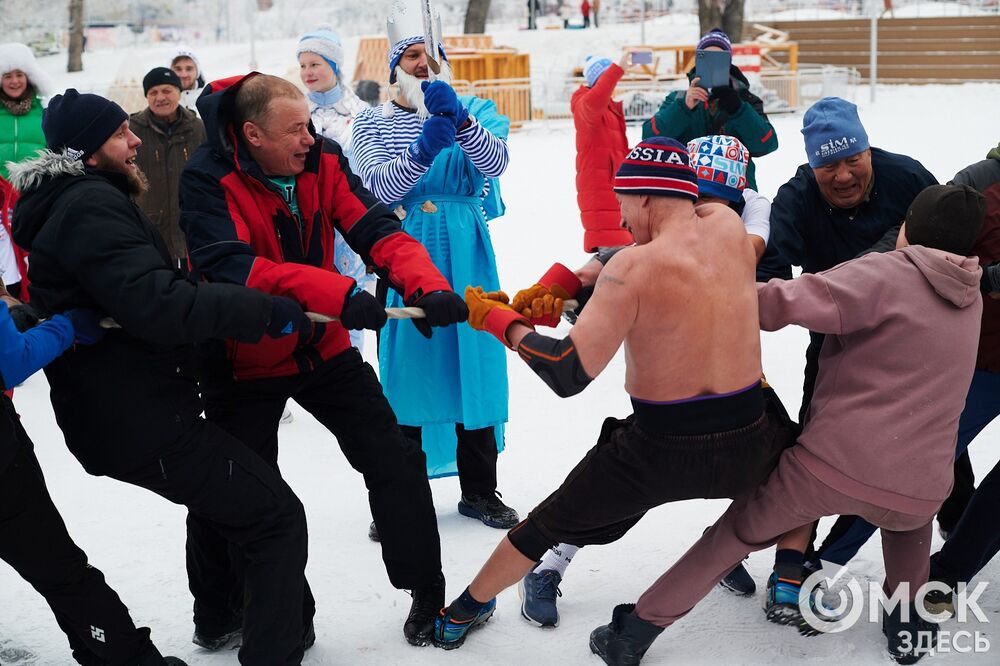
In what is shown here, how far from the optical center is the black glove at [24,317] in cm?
281

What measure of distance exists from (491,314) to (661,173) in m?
0.63

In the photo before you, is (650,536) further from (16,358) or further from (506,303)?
(16,358)

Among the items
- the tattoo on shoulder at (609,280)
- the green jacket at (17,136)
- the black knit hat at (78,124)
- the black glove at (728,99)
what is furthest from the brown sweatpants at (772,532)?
the green jacket at (17,136)

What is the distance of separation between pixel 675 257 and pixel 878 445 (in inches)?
30.6

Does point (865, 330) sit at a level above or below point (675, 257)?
below

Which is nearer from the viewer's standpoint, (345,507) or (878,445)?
(878,445)

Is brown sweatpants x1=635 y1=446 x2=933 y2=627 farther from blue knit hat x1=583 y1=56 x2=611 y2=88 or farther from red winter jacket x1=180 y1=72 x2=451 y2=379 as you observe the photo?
blue knit hat x1=583 y1=56 x2=611 y2=88

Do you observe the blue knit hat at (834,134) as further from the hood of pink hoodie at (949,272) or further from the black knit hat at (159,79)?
the black knit hat at (159,79)

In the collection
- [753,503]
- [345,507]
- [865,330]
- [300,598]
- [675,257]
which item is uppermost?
[675,257]

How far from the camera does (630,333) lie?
282 centimetres

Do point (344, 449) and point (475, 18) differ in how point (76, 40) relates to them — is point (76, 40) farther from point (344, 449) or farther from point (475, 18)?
point (344, 449)

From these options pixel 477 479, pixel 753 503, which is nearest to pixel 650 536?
pixel 477 479

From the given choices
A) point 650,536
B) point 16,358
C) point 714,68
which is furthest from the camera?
point 714,68

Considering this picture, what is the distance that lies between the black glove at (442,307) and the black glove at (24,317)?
1.07 metres
